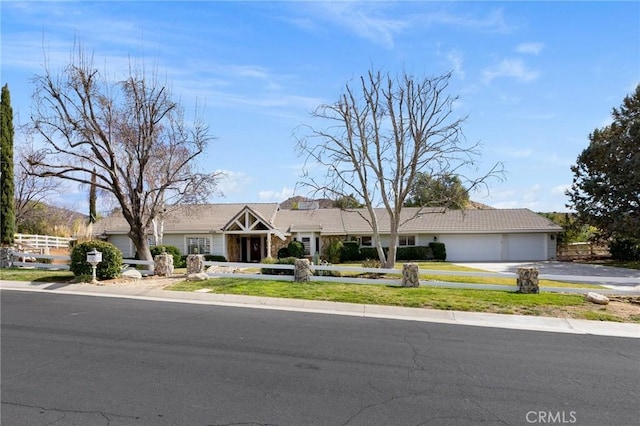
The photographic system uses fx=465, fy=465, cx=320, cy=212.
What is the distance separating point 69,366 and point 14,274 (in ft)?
45.6

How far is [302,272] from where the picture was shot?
53.9 ft

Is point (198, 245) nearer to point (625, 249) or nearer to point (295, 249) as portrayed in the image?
point (295, 249)

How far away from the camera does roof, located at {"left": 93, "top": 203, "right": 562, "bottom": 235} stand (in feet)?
115

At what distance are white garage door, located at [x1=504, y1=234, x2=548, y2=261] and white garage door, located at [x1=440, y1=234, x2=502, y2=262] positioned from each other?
32.1 inches

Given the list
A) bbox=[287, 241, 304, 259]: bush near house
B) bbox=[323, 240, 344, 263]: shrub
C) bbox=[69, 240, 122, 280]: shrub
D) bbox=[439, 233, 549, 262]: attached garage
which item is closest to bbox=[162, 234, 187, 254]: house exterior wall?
bbox=[287, 241, 304, 259]: bush near house

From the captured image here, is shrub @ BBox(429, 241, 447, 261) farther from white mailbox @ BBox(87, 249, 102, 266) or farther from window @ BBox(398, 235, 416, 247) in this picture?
white mailbox @ BBox(87, 249, 102, 266)

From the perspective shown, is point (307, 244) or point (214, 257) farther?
point (307, 244)

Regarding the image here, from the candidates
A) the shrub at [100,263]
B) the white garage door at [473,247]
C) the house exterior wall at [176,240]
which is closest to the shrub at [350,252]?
the white garage door at [473,247]

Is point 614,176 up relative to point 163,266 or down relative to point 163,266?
up

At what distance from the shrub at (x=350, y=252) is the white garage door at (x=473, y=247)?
7.37 m

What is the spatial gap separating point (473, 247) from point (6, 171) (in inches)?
1245

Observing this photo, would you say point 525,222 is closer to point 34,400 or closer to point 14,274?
point 14,274

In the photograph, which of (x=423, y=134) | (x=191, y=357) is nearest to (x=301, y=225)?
(x=423, y=134)

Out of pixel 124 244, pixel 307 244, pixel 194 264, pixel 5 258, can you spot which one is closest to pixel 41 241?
pixel 124 244
